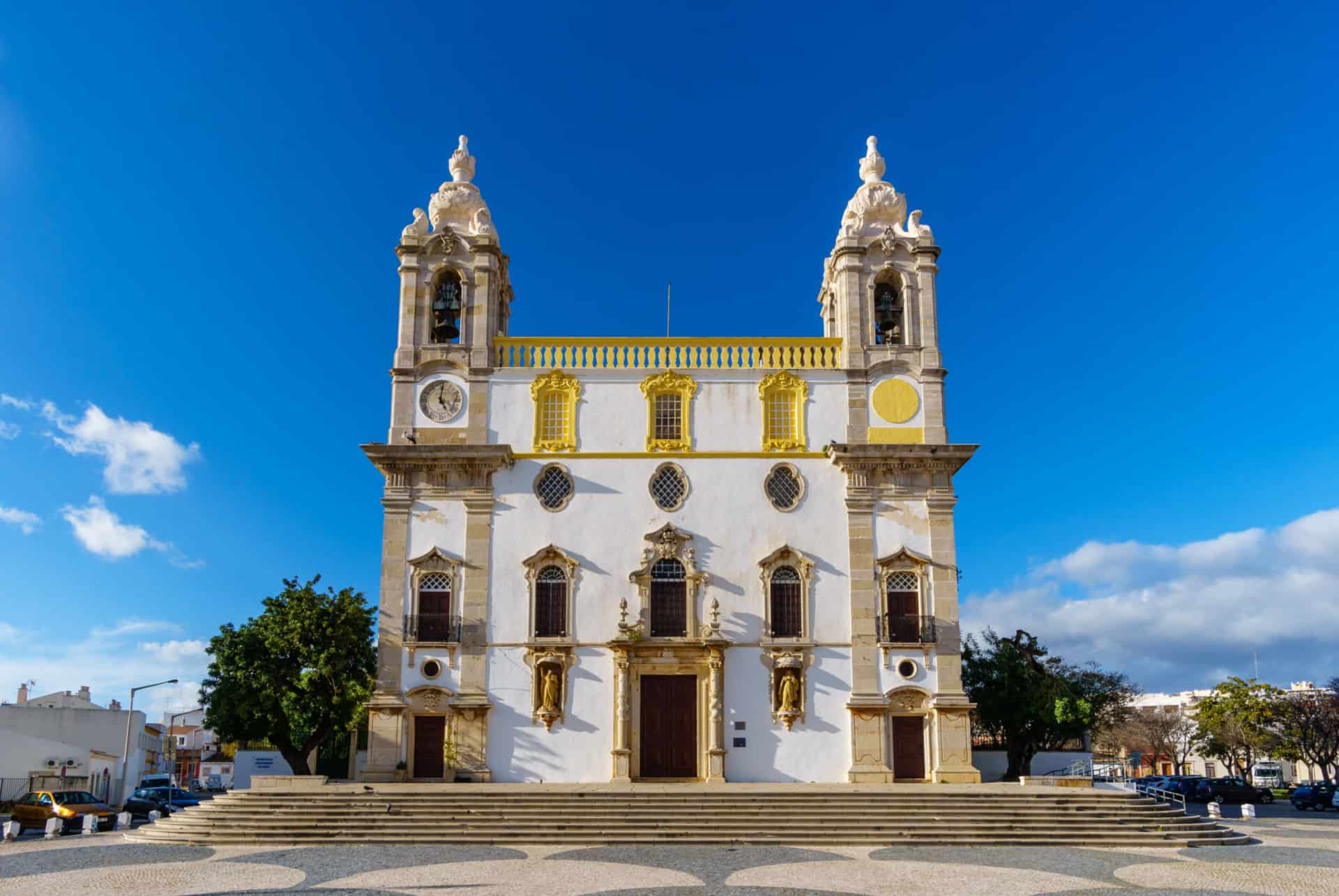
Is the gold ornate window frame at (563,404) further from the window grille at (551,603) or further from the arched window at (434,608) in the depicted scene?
the arched window at (434,608)

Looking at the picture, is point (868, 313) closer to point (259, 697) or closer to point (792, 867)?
point (792, 867)

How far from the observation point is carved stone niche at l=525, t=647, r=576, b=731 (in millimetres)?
25297

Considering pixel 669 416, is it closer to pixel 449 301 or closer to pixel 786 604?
pixel 786 604

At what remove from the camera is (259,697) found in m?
25.5

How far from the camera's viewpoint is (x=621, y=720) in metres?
25.3

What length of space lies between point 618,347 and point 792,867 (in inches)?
556

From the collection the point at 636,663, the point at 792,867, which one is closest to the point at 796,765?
the point at 636,663

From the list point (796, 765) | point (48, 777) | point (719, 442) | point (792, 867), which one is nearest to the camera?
point (792, 867)

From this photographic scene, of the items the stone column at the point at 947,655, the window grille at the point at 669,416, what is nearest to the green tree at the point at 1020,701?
the stone column at the point at 947,655

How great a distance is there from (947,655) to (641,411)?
8986 mm

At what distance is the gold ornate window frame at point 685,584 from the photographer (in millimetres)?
25719

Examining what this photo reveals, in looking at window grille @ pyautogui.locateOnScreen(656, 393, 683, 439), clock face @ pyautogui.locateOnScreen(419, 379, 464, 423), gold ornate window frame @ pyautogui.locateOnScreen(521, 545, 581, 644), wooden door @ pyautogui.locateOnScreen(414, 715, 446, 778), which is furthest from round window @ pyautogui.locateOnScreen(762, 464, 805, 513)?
wooden door @ pyautogui.locateOnScreen(414, 715, 446, 778)

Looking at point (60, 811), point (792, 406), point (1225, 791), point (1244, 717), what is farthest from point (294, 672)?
point (1244, 717)

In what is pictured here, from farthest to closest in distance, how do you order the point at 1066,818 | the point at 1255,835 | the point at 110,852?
the point at 1255,835 < the point at 1066,818 < the point at 110,852
